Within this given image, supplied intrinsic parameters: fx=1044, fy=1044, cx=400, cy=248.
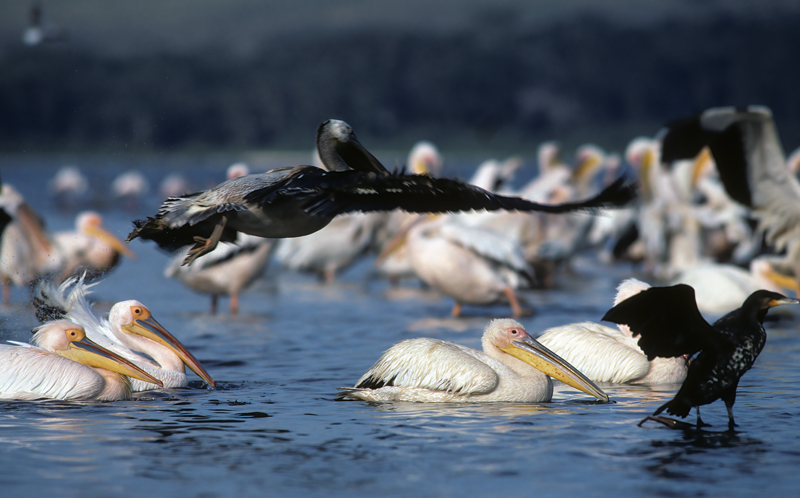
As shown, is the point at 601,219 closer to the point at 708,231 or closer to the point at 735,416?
the point at 708,231

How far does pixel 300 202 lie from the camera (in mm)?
5133

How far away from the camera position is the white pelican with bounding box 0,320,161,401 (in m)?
5.62

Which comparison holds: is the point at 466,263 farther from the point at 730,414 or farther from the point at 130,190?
the point at 130,190

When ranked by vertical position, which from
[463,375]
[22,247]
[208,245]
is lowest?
[463,375]

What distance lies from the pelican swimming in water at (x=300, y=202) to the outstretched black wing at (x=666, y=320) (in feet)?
1.85

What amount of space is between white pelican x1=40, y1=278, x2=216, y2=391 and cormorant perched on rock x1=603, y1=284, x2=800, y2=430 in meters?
2.62

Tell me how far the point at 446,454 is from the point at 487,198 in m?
1.25

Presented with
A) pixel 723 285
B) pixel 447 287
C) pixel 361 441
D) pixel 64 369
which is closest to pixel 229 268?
pixel 447 287

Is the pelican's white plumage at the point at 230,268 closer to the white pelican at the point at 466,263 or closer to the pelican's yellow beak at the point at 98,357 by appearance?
the white pelican at the point at 466,263

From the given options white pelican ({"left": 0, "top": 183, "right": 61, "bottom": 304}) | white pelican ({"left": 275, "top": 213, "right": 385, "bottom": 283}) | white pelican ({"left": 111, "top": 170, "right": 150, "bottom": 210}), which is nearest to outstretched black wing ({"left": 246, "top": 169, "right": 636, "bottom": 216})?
white pelican ({"left": 0, "top": 183, "right": 61, "bottom": 304})

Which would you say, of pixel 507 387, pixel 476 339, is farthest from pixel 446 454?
pixel 476 339

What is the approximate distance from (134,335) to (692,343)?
11.1ft

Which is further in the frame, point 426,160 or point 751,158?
A: point 426,160

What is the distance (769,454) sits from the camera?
15.0 feet
